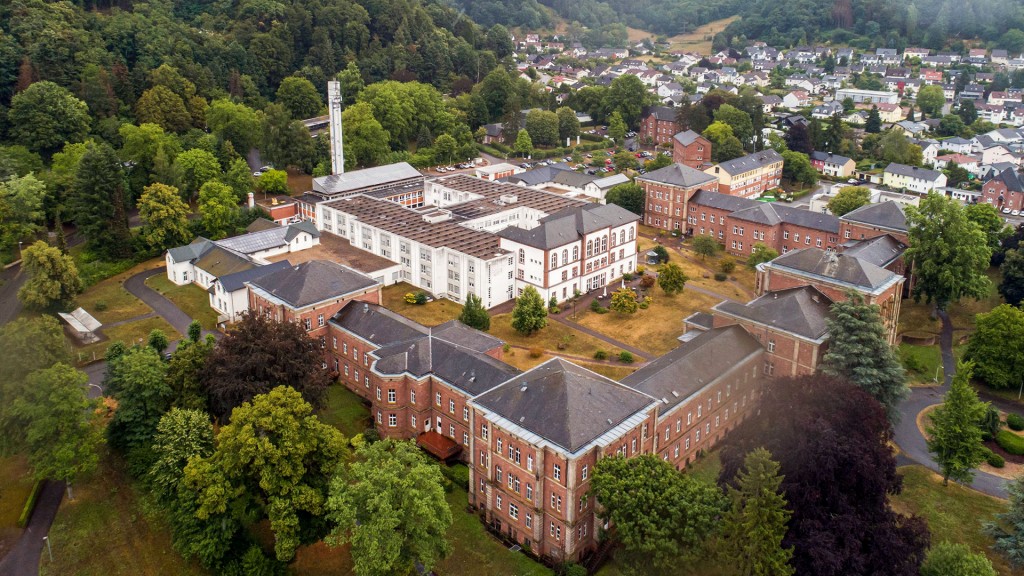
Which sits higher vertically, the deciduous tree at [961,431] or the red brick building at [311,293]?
the red brick building at [311,293]

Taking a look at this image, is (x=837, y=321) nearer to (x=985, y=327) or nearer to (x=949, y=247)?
(x=985, y=327)

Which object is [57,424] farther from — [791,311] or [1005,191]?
[1005,191]

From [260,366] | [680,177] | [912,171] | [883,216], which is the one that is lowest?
[260,366]

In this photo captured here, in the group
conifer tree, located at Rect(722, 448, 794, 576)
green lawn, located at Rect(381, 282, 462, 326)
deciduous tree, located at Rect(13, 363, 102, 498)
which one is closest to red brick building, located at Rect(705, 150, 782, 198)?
green lawn, located at Rect(381, 282, 462, 326)

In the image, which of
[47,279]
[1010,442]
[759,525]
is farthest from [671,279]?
[47,279]

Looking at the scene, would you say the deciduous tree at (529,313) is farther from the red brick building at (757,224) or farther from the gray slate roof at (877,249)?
the red brick building at (757,224)

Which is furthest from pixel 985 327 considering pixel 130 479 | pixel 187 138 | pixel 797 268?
pixel 187 138

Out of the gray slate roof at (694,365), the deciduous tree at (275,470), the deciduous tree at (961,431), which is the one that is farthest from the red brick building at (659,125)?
the deciduous tree at (275,470)
